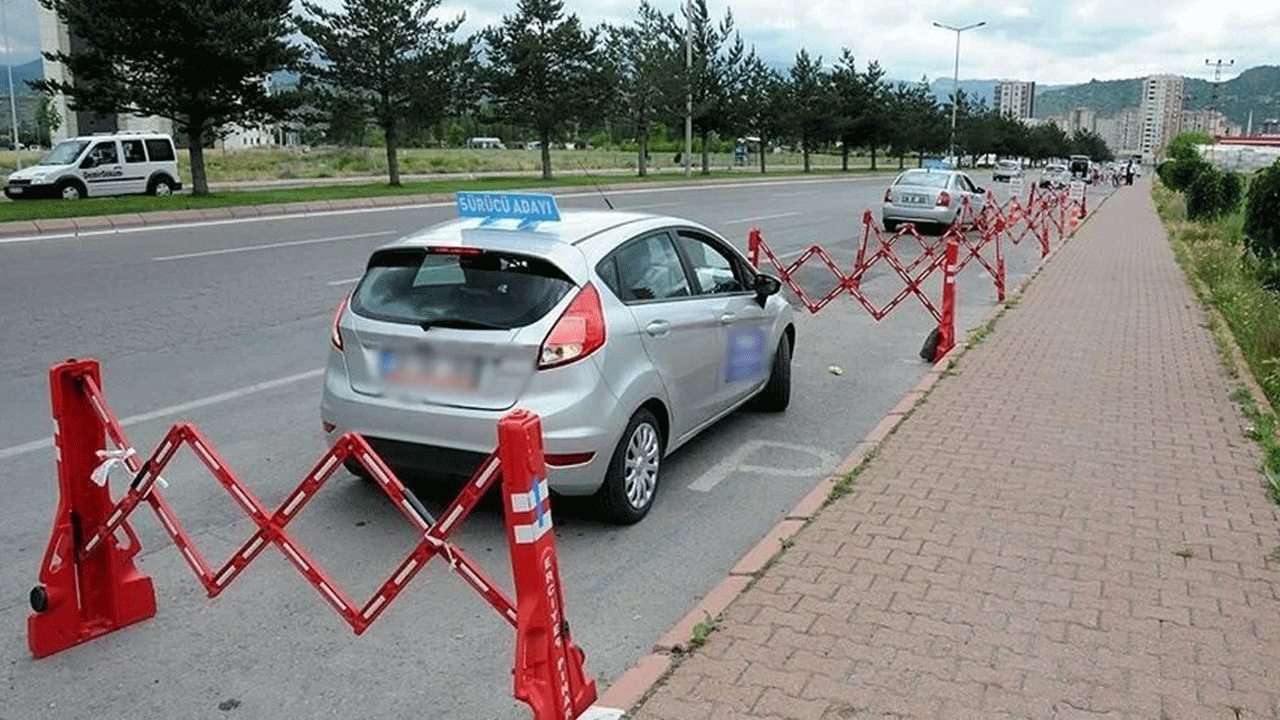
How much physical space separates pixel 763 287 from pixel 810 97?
216ft

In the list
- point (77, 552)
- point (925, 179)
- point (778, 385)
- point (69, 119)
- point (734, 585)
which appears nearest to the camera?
point (77, 552)

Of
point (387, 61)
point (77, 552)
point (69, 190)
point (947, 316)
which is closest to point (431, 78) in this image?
point (387, 61)

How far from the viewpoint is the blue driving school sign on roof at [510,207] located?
5629 millimetres

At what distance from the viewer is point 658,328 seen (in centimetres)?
572

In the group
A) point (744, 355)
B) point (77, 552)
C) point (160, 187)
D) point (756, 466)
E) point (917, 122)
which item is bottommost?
point (756, 466)

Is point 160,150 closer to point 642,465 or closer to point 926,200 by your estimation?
point 926,200

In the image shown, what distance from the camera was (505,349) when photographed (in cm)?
506

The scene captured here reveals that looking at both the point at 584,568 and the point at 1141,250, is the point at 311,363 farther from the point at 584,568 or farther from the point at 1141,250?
the point at 1141,250

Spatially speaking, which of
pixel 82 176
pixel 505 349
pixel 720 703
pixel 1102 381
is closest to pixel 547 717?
pixel 720 703

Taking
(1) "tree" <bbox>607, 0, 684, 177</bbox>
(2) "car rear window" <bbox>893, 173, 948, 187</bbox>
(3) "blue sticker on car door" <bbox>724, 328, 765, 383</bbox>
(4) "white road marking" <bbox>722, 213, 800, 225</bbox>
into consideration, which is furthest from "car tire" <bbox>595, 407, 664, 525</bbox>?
(1) "tree" <bbox>607, 0, 684, 177</bbox>

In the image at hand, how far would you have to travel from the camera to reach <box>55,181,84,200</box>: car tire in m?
28.1

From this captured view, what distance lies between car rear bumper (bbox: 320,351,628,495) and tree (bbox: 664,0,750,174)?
50105mm

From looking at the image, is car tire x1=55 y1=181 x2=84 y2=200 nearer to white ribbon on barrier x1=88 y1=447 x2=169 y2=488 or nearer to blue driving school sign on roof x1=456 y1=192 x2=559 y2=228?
blue driving school sign on roof x1=456 y1=192 x2=559 y2=228

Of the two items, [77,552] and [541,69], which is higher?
[541,69]
